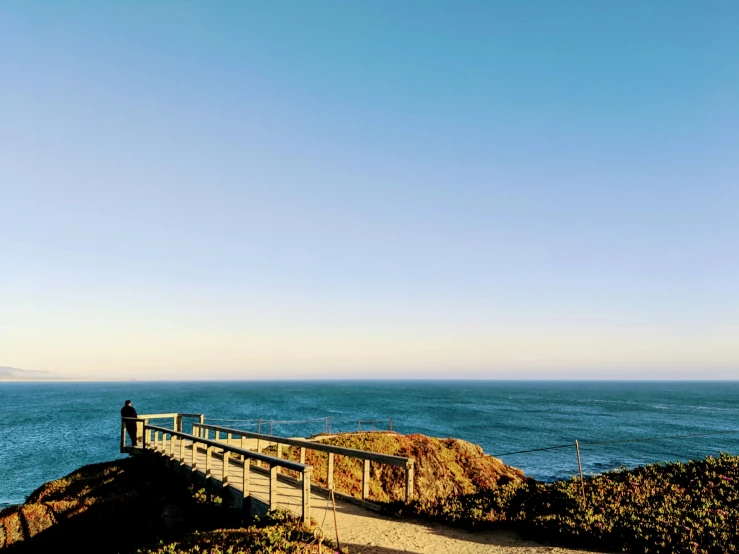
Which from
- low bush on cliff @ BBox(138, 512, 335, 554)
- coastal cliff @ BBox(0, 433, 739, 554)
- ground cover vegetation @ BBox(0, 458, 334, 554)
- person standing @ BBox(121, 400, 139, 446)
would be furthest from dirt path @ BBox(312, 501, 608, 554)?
person standing @ BBox(121, 400, 139, 446)

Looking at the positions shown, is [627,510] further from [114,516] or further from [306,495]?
[114,516]

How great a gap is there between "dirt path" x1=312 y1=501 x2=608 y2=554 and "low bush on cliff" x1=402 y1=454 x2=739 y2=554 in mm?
488

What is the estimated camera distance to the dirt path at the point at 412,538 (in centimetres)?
854

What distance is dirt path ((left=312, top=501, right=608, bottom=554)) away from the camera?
854 cm

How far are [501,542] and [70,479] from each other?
1615 cm

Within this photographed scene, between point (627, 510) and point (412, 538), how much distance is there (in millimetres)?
4874

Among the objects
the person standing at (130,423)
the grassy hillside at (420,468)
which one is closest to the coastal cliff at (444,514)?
the person standing at (130,423)

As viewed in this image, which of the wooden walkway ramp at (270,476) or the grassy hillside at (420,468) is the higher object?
the wooden walkway ramp at (270,476)

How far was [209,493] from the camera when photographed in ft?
40.9

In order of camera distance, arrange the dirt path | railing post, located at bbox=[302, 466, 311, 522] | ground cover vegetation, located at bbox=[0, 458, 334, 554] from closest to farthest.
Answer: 1. the dirt path
2. railing post, located at bbox=[302, 466, 311, 522]
3. ground cover vegetation, located at bbox=[0, 458, 334, 554]

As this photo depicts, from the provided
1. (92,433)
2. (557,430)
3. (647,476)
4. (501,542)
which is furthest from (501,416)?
(501,542)

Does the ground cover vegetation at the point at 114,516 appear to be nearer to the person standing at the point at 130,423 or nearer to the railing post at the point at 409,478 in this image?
the railing post at the point at 409,478

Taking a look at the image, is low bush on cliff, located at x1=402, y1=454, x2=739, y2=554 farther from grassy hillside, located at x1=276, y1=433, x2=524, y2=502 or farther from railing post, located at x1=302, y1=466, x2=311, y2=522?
grassy hillside, located at x1=276, y1=433, x2=524, y2=502

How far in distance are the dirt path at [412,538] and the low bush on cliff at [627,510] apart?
488mm
